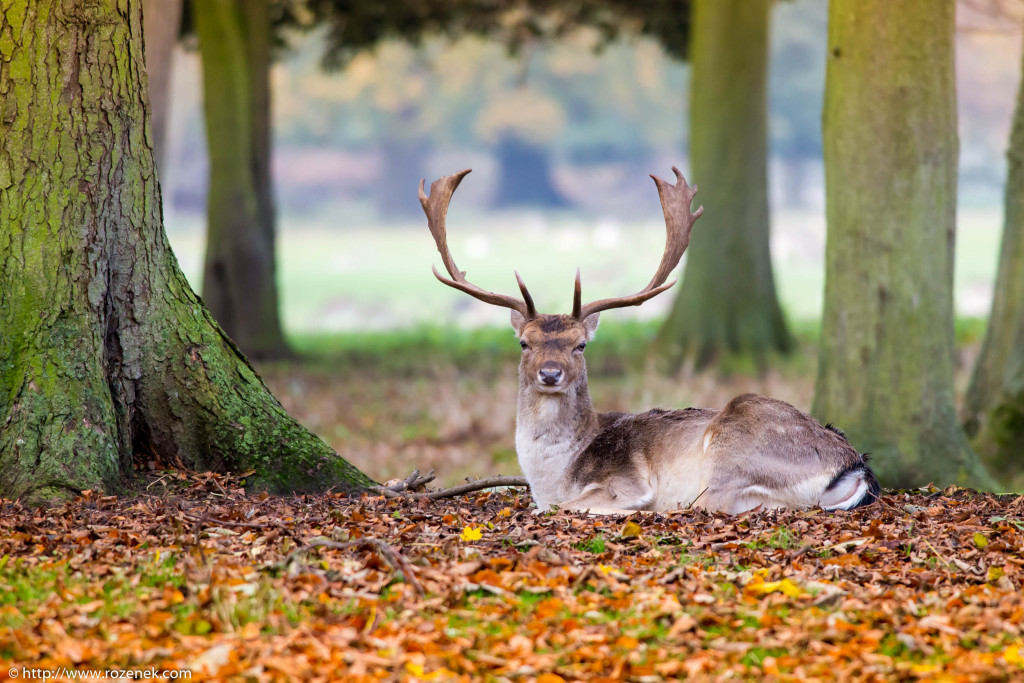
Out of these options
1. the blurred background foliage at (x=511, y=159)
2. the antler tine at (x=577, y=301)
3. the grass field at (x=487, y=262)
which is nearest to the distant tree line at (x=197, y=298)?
the antler tine at (x=577, y=301)

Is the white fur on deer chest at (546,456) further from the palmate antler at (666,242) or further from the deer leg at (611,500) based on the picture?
the palmate antler at (666,242)

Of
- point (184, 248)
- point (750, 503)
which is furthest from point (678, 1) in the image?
point (184, 248)

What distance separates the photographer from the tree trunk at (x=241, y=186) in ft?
51.2

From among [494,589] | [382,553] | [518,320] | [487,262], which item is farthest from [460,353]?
[487,262]

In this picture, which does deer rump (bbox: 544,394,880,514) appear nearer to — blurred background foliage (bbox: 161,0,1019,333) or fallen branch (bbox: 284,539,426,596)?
fallen branch (bbox: 284,539,426,596)

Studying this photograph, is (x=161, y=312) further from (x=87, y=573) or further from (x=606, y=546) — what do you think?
(x=606, y=546)

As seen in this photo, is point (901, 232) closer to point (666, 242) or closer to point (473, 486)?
point (666, 242)

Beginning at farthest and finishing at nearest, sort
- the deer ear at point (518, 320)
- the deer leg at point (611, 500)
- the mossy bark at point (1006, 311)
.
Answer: the mossy bark at point (1006, 311), the deer ear at point (518, 320), the deer leg at point (611, 500)

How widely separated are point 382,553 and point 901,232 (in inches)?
166

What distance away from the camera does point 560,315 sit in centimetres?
636

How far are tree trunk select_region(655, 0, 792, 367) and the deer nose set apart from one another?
8255 millimetres

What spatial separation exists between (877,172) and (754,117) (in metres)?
7.32

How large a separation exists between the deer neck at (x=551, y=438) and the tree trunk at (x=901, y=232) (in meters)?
2.05

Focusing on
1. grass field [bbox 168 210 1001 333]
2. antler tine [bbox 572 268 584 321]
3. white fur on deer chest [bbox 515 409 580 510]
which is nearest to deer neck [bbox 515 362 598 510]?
white fur on deer chest [bbox 515 409 580 510]
